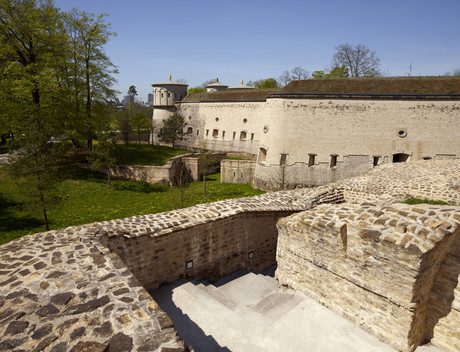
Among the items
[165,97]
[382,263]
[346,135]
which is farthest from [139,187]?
[165,97]

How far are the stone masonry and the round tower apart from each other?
33.9 meters

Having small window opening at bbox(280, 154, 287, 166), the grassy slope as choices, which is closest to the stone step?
the grassy slope

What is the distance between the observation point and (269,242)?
952 centimetres

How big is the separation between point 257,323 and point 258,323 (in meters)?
0.02

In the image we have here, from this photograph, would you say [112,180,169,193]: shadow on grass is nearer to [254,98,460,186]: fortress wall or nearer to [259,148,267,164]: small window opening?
[259,148,267,164]: small window opening

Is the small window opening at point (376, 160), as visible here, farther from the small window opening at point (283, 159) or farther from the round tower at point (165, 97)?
the round tower at point (165, 97)

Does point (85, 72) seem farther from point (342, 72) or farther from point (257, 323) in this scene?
point (342, 72)

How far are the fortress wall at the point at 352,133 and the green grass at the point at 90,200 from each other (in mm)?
4195

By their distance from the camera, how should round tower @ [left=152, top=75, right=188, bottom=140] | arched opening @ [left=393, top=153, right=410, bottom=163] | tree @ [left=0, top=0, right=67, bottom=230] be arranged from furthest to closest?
round tower @ [left=152, top=75, right=188, bottom=140] < arched opening @ [left=393, top=153, right=410, bottom=163] < tree @ [left=0, top=0, right=67, bottom=230]

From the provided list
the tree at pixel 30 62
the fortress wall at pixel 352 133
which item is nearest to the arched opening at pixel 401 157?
the fortress wall at pixel 352 133

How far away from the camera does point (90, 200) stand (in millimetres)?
15891

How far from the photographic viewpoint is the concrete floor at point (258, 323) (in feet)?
16.7

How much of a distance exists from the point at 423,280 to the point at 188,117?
113 ft

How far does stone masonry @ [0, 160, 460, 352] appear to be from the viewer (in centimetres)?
317
